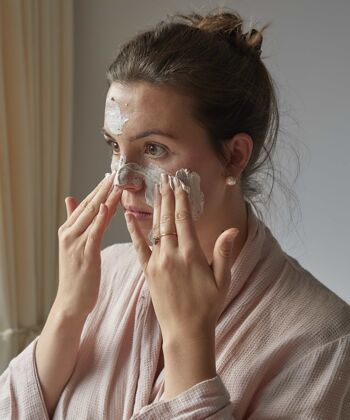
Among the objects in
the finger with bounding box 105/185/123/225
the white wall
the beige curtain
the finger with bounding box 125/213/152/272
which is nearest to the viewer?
the finger with bounding box 125/213/152/272

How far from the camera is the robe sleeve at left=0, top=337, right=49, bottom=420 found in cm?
99

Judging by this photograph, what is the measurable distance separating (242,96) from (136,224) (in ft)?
0.96

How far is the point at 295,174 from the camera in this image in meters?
1.92

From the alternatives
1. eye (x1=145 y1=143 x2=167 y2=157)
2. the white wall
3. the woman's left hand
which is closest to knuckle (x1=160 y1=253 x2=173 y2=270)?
the woman's left hand

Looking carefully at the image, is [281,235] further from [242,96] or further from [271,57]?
[242,96]

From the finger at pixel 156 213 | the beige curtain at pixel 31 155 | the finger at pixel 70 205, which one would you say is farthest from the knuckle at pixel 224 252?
the beige curtain at pixel 31 155

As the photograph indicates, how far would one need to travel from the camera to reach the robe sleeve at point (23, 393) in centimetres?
99

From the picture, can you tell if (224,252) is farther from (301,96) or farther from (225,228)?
(301,96)

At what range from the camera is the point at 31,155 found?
5.50 feet

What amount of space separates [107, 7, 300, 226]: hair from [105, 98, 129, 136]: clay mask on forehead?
0.05 m

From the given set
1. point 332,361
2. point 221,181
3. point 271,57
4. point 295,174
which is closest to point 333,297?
point 332,361

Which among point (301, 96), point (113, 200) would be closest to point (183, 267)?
point (113, 200)

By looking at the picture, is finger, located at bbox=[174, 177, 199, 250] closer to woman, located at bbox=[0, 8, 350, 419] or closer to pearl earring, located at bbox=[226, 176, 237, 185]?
woman, located at bbox=[0, 8, 350, 419]

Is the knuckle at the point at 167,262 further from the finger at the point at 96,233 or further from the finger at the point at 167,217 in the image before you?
the finger at the point at 96,233
